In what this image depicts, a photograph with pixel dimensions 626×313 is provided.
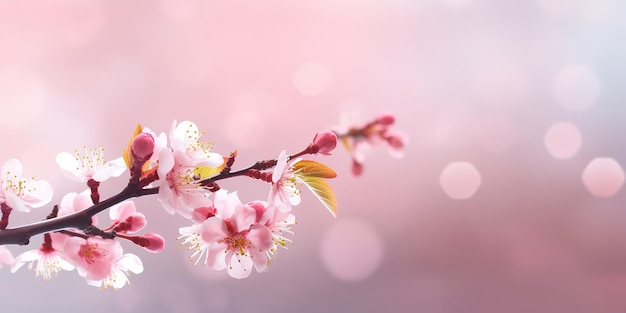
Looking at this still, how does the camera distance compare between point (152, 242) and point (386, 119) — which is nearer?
point (152, 242)

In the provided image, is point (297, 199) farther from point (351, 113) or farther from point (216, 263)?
point (351, 113)

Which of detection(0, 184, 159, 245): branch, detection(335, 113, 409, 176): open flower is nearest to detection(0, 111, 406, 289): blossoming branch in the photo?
detection(0, 184, 159, 245): branch

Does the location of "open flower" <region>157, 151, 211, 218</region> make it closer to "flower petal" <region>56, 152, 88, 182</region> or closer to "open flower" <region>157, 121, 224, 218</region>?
"open flower" <region>157, 121, 224, 218</region>

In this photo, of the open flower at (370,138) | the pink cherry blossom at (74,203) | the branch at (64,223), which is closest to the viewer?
the branch at (64,223)

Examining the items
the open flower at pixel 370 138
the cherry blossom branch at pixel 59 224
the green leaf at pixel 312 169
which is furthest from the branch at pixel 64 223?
the open flower at pixel 370 138

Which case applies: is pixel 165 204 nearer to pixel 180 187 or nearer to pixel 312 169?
pixel 180 187

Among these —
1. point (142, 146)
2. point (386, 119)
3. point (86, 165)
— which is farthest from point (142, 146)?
point (386, 119)

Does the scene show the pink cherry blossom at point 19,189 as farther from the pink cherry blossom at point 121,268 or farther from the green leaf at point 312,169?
the green leaf at point 312,169
